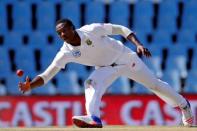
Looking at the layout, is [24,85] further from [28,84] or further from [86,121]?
[86,121]

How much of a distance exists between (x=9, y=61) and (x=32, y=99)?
1.73m

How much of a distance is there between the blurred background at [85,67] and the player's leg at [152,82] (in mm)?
3393

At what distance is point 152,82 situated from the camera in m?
7.39

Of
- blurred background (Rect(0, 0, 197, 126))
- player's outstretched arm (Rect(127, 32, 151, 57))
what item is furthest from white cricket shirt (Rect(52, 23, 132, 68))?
blurred background (Rect(0, 0, 197, 126))

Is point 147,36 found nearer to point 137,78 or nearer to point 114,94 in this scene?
point 114,94

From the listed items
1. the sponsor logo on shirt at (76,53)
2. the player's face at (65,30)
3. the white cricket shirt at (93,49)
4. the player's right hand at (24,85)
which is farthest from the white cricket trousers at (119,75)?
the player's right hand at (24,85)

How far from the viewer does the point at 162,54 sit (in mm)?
12727

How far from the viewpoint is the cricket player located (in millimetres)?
6738

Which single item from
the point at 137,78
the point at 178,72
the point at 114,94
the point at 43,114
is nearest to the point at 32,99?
the point at 43,114

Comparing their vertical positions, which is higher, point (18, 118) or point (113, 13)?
point (113, 13)

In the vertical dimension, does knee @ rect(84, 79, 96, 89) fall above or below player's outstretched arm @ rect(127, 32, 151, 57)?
below

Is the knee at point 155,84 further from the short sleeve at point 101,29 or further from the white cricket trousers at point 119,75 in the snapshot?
the short sleeve at point 101,29

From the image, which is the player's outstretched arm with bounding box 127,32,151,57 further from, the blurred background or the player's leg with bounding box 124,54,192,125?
the blurred background

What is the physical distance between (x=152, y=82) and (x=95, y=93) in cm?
88
